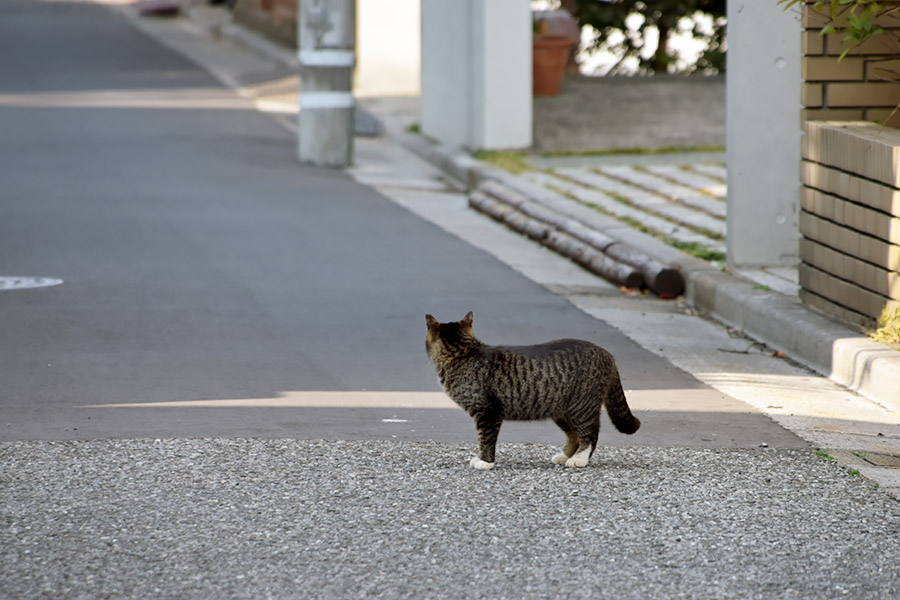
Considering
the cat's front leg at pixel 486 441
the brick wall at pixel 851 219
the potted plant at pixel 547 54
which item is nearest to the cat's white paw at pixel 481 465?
the cat's front leg at pixel 486 441

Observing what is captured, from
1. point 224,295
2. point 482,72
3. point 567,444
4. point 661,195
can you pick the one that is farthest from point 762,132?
point 482,72

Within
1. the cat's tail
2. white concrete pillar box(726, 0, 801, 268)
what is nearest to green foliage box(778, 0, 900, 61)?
white concrete pillar box(726, 0, 801, 268)

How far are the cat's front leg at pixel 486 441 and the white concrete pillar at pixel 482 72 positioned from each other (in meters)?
9.68

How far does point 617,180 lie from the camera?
1354 cm

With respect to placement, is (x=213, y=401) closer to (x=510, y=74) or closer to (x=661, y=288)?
(x=661, y=288)

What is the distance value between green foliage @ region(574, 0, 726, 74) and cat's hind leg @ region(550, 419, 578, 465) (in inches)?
567

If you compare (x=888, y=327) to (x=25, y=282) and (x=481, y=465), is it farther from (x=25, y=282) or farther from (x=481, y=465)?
(x=25, y=282)

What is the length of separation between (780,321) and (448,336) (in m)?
3.05

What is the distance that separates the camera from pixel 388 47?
770 inches

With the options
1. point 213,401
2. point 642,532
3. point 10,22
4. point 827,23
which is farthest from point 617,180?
point 10,22

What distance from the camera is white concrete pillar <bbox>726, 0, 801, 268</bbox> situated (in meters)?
9.13

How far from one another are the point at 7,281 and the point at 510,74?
282 inches

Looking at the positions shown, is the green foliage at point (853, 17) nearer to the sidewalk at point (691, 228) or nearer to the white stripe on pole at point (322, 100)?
the sidewalk at point (691, 228)

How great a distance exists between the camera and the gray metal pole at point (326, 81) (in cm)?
1415
